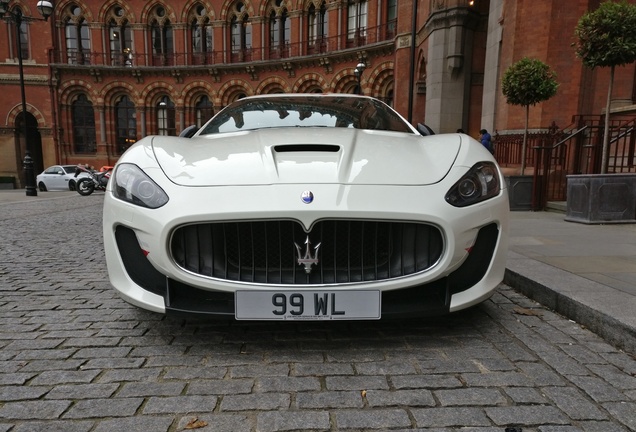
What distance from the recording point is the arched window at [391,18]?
23.7 metres

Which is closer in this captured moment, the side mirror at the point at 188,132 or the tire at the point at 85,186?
the side mirror at the point at 188,132

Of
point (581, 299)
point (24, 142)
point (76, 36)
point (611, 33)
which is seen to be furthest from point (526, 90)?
point (24, 142)

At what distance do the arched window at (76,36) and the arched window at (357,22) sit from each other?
18874 millimetres

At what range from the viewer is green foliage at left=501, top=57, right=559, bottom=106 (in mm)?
8273

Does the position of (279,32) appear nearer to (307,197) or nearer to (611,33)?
(611,33)

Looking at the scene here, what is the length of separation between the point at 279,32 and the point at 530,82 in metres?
23.9

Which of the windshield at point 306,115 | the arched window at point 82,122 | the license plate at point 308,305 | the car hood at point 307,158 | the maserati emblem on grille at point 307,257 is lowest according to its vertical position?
the license plate at point 308,305

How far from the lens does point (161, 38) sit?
3130 centimetres

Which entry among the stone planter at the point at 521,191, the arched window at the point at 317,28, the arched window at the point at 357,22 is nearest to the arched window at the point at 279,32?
the arched window at the point at 317,28

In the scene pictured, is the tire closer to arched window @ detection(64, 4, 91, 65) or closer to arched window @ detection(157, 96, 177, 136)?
arched window @ detection(157, 96, 177, 136)

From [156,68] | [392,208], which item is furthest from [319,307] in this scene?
[156,68]

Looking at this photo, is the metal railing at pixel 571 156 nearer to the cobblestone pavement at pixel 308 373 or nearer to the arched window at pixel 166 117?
the cobblestone pavement at pixel 308 373

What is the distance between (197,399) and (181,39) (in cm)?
3340


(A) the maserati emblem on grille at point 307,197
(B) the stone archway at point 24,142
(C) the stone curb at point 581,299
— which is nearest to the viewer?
(A) the maserati emblem on grille at point 307,197
